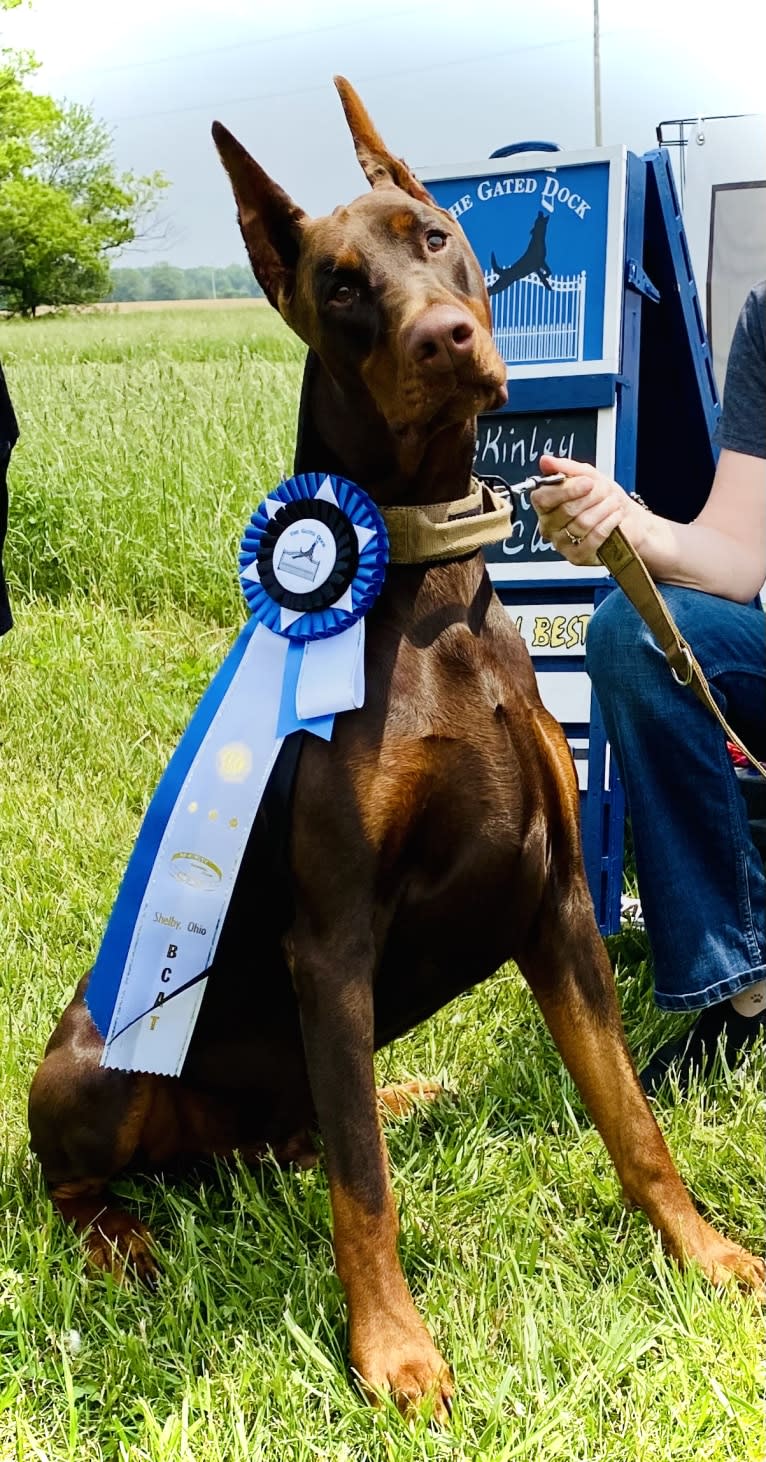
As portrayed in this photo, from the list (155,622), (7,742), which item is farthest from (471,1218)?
(155,622)

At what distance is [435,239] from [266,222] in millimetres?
244

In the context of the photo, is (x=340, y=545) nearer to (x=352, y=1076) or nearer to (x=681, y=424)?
(x=352, y=1076)

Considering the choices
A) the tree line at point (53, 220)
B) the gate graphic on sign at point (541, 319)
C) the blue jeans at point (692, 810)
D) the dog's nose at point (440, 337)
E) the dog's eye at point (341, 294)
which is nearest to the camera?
the dog's nose at point (440, 337)

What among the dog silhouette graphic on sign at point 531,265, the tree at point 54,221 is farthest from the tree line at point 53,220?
the dog silhouette graphic on sign at point 531,265

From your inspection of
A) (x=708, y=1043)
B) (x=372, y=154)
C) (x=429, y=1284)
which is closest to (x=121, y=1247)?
(x=429, y=1284)

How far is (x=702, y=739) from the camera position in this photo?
2.34 m

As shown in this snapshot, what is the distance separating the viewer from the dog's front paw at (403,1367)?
1639 mm

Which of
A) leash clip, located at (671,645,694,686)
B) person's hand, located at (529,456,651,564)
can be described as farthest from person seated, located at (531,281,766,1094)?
person's hand, located at (529,456,651,564)

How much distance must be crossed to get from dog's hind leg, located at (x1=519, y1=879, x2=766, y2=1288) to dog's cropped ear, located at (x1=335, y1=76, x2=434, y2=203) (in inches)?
41.1

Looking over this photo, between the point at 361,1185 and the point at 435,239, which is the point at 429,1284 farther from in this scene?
the point at 435,239

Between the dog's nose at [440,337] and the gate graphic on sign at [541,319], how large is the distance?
4.41ft

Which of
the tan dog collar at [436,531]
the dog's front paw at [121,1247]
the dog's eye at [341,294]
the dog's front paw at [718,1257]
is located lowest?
the dog's front paw at [121,1247]

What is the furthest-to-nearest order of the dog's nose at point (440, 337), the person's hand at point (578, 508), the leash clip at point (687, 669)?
the leash clip at point (687, 669) → the person's hand at point (578, 508) → the dog's nose at point (440, 337)

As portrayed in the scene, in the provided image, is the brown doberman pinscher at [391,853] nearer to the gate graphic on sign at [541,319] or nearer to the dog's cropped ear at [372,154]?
the dog's cropped ear at [372,154]
